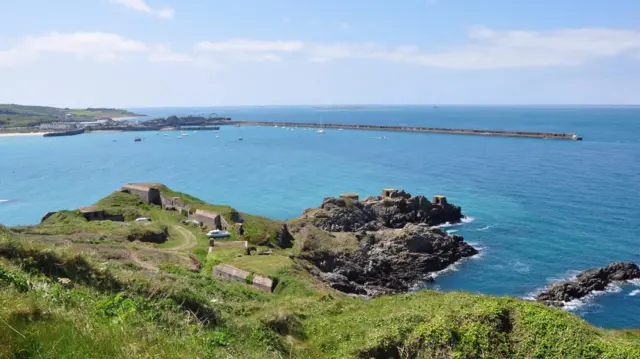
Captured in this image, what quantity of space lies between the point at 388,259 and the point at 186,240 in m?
19.8

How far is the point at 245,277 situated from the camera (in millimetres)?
26469

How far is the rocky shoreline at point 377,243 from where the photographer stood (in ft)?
132

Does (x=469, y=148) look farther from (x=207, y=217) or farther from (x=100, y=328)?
(x=100, y=328)

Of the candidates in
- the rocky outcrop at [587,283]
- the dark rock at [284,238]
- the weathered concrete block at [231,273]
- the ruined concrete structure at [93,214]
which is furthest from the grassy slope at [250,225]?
the rocky outcrop at [587,283]

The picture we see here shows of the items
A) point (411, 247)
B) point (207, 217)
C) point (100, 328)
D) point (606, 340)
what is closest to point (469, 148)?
point (411, 247)

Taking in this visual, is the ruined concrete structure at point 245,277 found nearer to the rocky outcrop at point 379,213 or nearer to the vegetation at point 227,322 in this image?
the vegetation at point 227,322

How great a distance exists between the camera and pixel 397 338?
14.1 m

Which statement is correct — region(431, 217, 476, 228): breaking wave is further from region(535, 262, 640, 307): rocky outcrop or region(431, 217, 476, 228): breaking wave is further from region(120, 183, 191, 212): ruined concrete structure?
region(120, 183, 191, 212): ruined concrete structure

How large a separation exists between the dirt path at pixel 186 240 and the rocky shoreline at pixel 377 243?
9083 mm

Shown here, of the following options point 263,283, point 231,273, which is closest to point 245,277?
point 231,273

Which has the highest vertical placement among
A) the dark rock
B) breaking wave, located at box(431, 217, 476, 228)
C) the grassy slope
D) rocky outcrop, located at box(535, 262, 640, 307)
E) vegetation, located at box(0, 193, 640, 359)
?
vegetation, located at box(0, 193, 640, 359)

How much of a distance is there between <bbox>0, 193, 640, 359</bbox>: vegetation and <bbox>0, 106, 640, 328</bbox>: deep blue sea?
78.5ft

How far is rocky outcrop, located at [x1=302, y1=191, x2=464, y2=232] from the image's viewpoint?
5400 centimetres

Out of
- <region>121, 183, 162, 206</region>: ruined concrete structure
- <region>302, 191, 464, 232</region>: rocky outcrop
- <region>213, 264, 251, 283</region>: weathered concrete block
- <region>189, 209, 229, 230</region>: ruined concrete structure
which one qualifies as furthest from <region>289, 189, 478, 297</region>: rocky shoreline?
<region>121, 183, 162, 206</region>: ruined concrete structure
